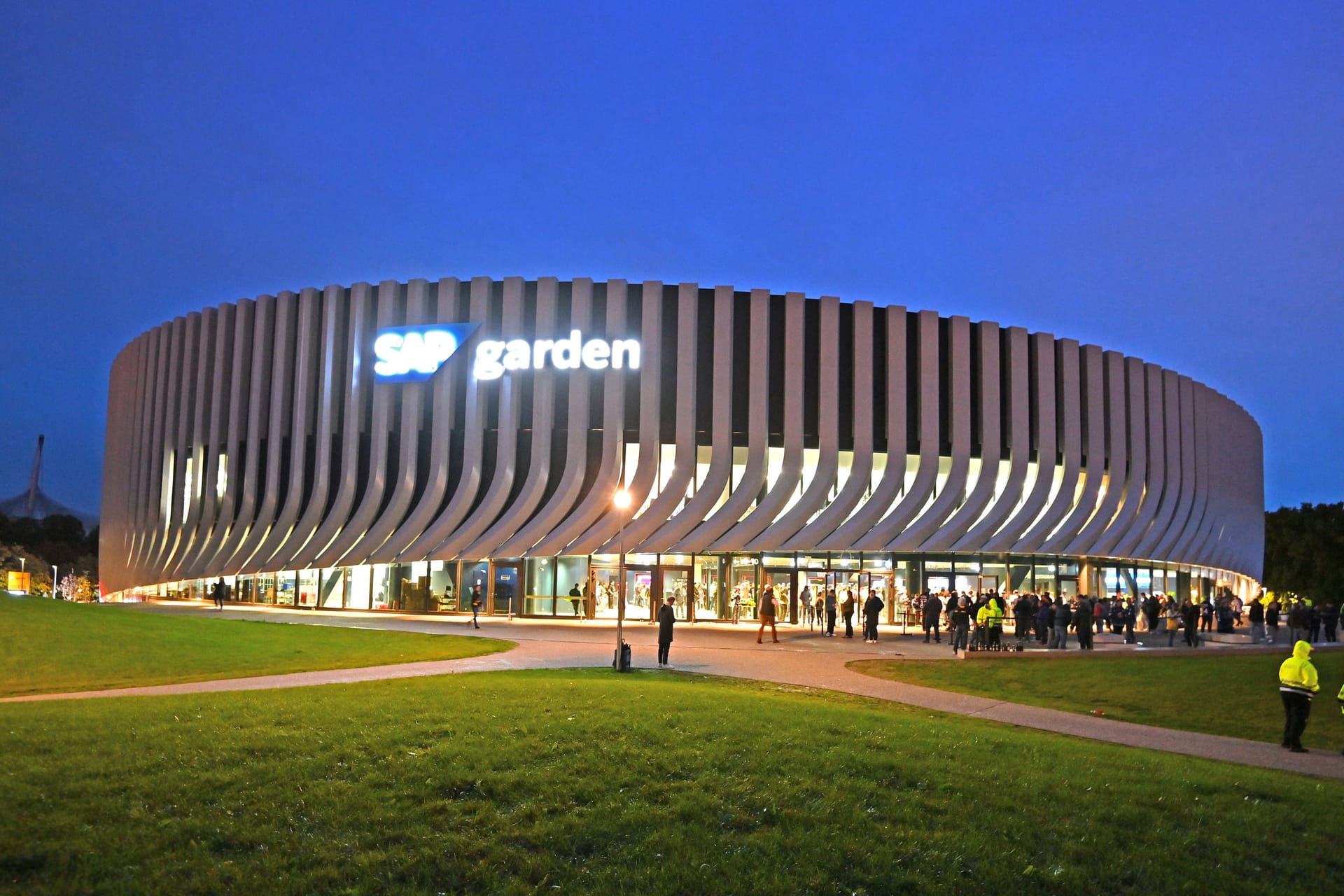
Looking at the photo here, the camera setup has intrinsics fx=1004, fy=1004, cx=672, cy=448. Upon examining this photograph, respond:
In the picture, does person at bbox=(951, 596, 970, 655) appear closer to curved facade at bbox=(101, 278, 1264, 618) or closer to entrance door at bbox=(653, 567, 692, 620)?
curved facade at bbox=(101, 278, 1264, 618)

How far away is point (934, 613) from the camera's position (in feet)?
112

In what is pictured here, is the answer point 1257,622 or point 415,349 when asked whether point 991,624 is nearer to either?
point 1257,622

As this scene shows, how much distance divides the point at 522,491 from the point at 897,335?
18376mm

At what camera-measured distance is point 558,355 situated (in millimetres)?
44875

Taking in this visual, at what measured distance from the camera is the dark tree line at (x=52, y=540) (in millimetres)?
94125

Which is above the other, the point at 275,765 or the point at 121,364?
the point at 121,364

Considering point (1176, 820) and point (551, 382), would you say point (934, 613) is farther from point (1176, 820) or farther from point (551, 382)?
point (1176, 820)

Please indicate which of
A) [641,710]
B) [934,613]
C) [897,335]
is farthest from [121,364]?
[641,710]

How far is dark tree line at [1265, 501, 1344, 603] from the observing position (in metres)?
84.9

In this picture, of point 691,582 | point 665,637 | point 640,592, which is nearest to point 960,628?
point 665,637

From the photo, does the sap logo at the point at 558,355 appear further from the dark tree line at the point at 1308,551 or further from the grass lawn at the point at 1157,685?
the dark tree line at the point at 1308,551

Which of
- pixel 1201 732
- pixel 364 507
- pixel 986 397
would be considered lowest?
pixel 1201 732

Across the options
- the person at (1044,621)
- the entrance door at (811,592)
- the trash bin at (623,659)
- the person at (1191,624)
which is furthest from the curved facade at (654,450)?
the trash bin at (623,659)

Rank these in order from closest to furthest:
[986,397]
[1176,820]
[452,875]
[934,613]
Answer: [452,875] → [1176,820] → [934,613] → [986,397]
